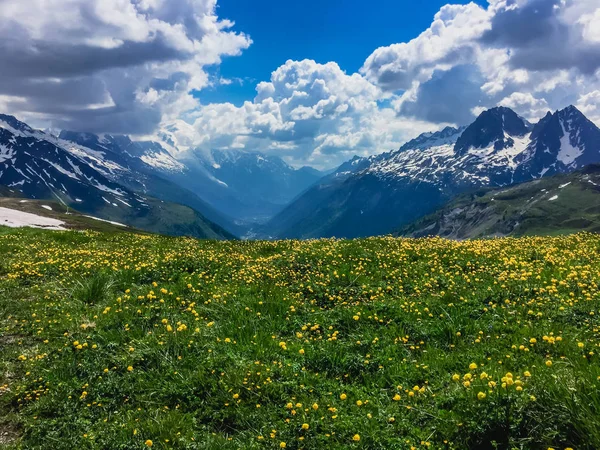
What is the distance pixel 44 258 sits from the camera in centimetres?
1770

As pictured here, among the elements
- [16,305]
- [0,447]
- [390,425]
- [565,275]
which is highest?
[565,275]

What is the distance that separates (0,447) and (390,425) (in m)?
6.48

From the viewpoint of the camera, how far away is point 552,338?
25.2 feet

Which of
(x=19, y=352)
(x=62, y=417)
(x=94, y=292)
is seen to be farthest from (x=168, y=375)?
(x=94, y=292)

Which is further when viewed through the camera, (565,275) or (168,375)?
(565,275)

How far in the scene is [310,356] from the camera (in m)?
8.52

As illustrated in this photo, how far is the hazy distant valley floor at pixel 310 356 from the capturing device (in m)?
6.03

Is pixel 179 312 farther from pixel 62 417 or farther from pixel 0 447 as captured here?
pixel 0 447

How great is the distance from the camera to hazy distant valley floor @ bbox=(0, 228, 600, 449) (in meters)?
6.03

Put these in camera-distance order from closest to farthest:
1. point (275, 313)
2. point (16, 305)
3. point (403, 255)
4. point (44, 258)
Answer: point (275, 313) < point (16, 305) < point (403, 255) < point (44, 258)

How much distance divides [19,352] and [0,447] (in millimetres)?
3665

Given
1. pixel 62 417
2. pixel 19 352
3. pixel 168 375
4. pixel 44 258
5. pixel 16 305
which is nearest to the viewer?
pixel 62 417

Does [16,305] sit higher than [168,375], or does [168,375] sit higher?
[16,305]

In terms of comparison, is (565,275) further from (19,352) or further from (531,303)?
(19,352)
